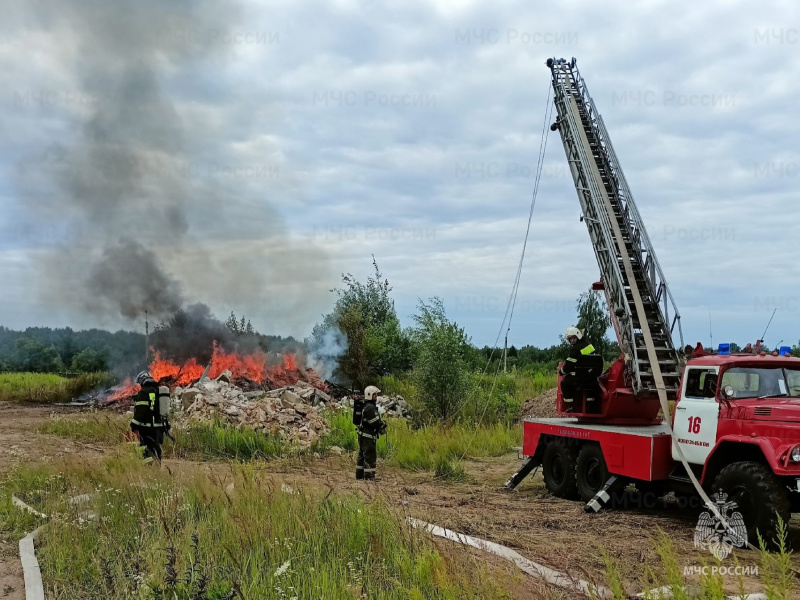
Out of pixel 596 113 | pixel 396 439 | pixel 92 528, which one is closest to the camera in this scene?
Answer: pixel 92 528

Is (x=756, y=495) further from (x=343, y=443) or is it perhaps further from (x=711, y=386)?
(x=343, y=443)

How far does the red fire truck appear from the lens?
7.91m

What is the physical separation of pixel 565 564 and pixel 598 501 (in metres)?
3.51

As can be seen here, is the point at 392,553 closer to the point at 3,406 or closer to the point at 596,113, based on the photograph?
the point at 596,113

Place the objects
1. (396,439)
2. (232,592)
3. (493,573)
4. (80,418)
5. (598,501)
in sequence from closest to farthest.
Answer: (232,592), (493,573), (598,501), (396,439), (80,418)

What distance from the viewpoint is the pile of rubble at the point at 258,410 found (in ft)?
58.8

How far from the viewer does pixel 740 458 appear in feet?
27.9

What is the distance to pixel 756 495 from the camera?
7715mm

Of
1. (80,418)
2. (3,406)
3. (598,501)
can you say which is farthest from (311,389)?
(598,501)

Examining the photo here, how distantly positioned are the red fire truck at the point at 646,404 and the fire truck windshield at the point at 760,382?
1cm

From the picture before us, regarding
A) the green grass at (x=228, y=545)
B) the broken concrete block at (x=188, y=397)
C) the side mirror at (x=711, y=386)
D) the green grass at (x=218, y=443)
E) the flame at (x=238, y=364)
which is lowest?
the green grass at (x=218, y=443)

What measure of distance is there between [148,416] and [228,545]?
644 cm

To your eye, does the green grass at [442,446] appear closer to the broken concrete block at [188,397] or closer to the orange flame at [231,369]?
the broken concrete block at [188,397]

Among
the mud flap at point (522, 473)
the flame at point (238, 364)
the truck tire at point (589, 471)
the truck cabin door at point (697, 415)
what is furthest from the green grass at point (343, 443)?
the flame at point (238, 364)
